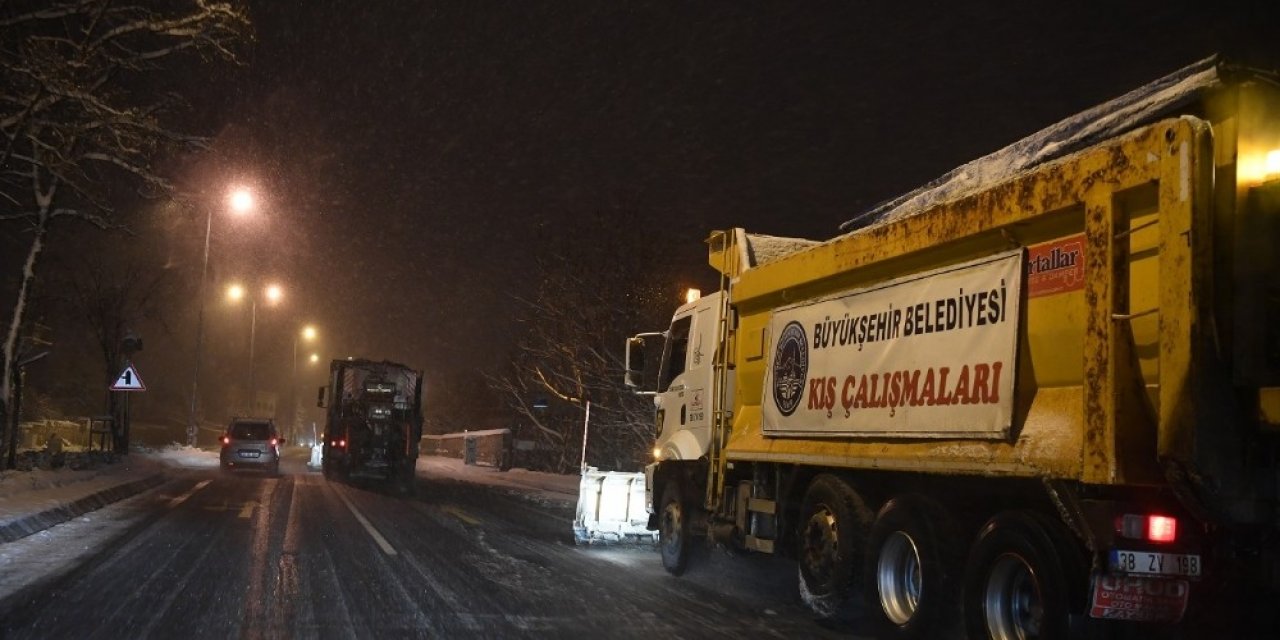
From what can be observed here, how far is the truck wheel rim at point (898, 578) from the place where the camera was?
7.47 m

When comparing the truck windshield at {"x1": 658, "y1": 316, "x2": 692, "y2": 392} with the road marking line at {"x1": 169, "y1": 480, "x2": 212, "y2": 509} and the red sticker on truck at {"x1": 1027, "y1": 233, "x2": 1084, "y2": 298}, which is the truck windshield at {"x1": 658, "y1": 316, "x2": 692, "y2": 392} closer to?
the red sticker on truck at {"x1": 1027, "y1": 233, "x2": 1084, "y2": 298}

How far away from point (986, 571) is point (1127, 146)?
267 centimetres

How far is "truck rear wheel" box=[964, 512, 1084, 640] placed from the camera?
571 centimetres

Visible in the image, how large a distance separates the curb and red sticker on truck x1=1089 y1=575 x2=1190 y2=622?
11.0m

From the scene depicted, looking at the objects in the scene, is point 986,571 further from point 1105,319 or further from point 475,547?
point 475,547

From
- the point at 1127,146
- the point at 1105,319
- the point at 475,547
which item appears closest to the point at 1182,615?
the point at 1105,319

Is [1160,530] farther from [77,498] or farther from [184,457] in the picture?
[184,457]

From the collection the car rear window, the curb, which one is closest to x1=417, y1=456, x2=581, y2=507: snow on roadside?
the car rear window

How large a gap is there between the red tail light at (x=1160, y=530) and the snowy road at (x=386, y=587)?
3194mm

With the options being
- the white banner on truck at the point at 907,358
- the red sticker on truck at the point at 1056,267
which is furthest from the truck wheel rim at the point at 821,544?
the red sticker on truck at the point at 1056,267

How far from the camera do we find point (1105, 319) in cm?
568

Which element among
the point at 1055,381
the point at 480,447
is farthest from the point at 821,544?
the point at 480,447

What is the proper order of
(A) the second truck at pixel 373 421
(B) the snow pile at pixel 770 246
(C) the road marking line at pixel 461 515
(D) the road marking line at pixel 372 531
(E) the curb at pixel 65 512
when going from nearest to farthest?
(B) the snow pile at pixel 770 246, (E) the curb at pixel 65 512, (D) the road marking line at pixel 372 531, (C) the road marking line at pixel 461 515, (A) the second truck at pixel 373 421

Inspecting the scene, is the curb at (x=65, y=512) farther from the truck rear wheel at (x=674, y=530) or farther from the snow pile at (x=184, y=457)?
the snow pile at (x=184, y=457)
